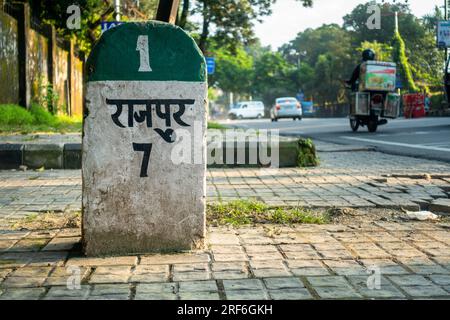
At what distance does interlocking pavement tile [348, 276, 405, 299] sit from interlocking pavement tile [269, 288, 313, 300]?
0.26 metres

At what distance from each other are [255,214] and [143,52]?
175 cm

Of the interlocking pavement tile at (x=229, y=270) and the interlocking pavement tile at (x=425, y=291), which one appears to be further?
the interlocking pavement tile at (x=229, y=270)

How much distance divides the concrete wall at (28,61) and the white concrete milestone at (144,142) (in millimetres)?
10023

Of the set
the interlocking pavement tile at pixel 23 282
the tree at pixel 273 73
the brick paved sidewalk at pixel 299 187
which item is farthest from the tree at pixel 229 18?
the tree at pixel 273 73

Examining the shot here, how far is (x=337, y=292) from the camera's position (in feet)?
8.94

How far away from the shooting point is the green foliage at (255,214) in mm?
4398

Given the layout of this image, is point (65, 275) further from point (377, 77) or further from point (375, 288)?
point (377, 77)

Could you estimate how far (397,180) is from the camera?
667 centimetres

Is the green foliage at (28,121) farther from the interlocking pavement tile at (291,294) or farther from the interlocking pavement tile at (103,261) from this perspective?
the interlocking pavement tile at (291,294)

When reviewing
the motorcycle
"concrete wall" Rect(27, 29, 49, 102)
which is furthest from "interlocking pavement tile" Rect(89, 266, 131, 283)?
the motorcycle

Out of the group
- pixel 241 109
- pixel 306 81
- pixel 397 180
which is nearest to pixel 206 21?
pixel 397 180

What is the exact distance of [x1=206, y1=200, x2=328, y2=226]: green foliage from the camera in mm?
4398

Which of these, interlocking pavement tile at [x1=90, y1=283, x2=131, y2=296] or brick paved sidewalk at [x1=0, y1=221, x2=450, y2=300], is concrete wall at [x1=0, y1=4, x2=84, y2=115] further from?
interlocking pavement tile at [x1=90, y1=283, x2=131, y2=296]
